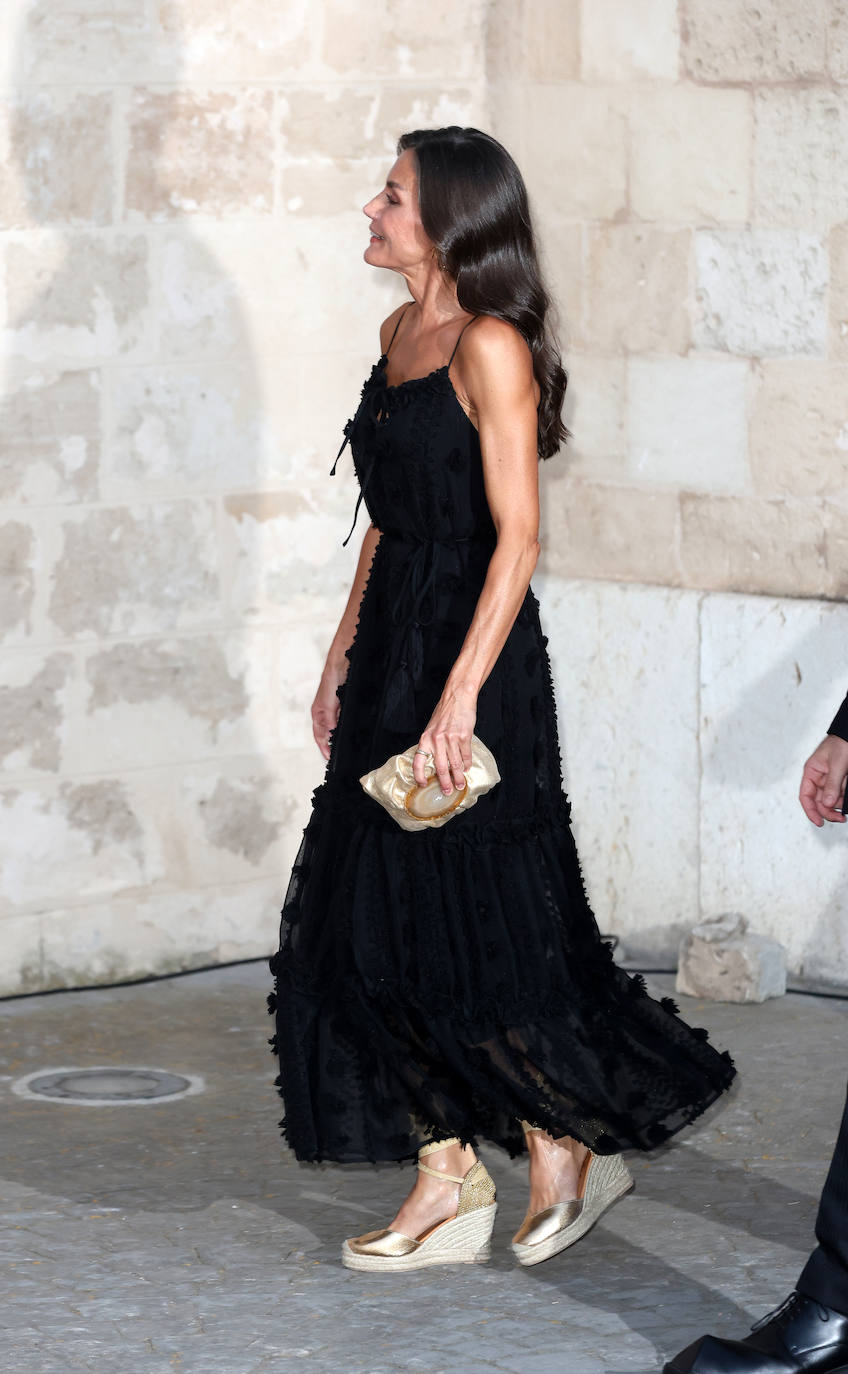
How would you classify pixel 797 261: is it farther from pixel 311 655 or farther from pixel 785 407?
pixel 311 655

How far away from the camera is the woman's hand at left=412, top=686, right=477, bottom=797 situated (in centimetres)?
373

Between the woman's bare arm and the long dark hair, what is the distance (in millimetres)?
64

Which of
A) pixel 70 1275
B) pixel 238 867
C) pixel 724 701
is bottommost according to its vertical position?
pixel 70 1275

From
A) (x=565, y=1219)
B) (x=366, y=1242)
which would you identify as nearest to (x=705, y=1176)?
(x=565, y=1219)

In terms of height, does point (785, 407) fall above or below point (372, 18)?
below

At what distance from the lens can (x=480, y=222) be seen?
388cm

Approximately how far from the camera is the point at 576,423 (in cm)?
622

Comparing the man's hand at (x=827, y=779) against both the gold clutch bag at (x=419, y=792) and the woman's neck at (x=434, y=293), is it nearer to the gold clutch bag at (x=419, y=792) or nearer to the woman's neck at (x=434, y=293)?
the gold clutch bag at (x=419, y=792)

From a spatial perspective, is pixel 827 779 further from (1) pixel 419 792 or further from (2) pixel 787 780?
(2) pixel 787 780

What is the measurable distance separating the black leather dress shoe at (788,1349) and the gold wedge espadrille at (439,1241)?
67 cm

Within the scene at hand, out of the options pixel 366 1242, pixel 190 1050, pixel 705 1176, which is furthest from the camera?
pixel 190 1050

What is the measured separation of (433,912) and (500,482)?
755 mm

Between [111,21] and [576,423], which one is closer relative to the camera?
[111,21]

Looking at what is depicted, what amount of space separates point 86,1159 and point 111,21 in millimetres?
2854
